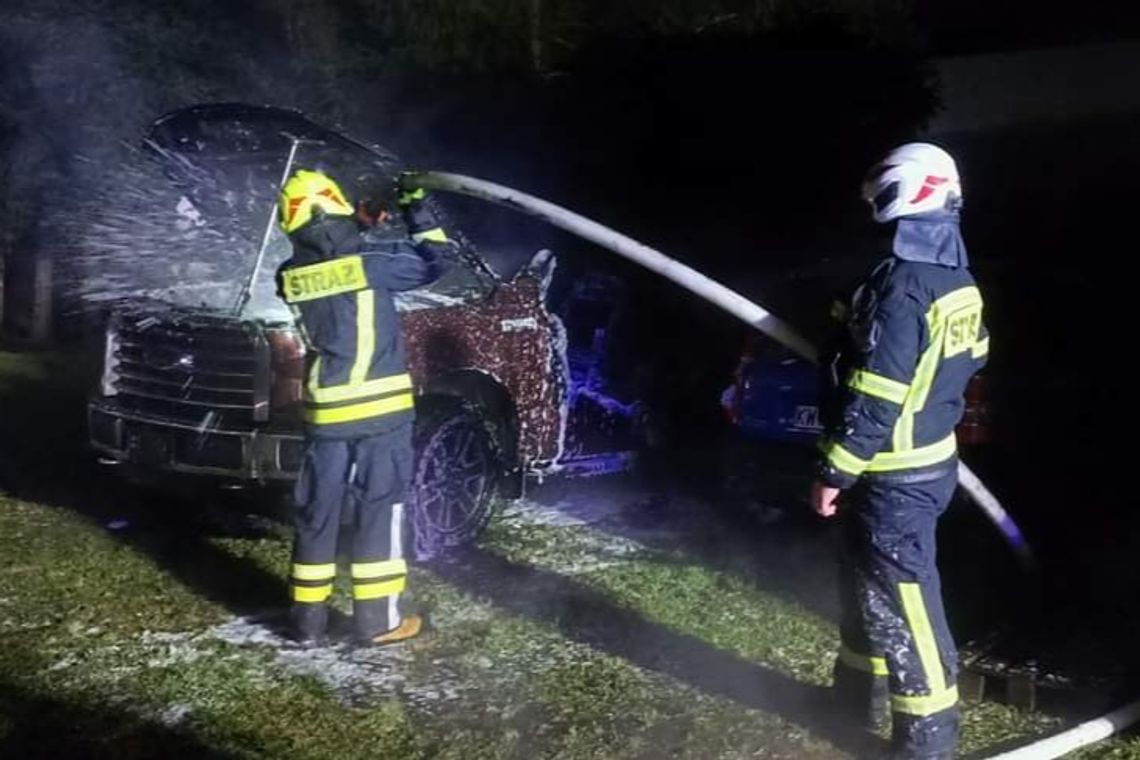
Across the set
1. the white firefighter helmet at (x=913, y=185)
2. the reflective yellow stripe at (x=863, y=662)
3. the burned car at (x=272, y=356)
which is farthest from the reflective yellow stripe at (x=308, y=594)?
the white firefighter helmet at (x=913, y=185)

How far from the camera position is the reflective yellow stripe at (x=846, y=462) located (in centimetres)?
492

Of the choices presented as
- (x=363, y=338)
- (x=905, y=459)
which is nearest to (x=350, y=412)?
(x=363, y=338)

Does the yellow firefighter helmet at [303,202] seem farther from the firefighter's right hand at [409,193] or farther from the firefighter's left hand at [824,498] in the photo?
the firefighter's left hand at [824,498]

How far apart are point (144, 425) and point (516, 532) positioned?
2.02 m

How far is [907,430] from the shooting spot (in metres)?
5.07

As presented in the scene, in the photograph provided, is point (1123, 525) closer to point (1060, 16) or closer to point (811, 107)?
point (811, 107)

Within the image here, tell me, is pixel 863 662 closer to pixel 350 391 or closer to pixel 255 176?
pixel 350 391

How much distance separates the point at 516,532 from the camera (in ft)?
26.3

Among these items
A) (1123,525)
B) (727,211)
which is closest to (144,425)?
(1123,525)

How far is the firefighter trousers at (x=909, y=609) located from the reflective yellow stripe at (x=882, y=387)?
370 mm

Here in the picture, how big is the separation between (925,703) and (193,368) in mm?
3734

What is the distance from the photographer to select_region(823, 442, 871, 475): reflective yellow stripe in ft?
16.1

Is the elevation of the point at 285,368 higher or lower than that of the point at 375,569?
higher

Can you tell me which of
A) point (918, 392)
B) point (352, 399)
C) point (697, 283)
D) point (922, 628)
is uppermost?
point (697, 283)
